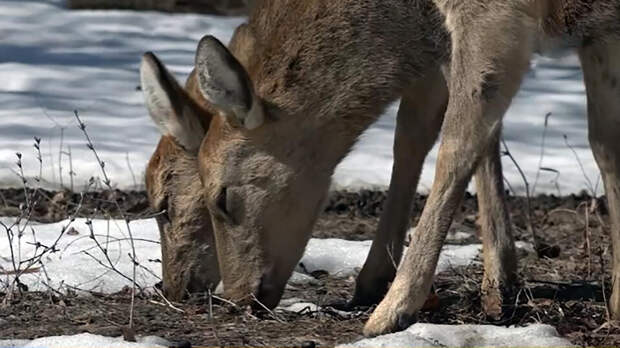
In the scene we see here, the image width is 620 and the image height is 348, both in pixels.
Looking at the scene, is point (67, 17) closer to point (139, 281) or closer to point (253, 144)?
point (139, 281)

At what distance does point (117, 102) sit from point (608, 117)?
612 centimetres

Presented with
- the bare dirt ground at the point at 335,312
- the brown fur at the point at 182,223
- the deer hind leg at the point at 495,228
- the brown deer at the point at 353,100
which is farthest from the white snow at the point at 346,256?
the brown deer at the point at 353,100

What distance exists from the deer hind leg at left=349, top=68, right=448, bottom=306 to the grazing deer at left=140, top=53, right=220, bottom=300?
2.70ft

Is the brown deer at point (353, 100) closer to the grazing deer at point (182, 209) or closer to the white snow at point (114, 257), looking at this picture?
the grazing deer at point (182, 209)

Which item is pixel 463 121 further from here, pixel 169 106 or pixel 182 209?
pixel 182 209

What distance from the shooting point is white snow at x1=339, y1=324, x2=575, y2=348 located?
573cm

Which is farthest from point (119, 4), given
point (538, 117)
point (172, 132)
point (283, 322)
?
point (283, 322)

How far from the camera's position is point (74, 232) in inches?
339

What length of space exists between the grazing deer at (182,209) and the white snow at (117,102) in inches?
86.5

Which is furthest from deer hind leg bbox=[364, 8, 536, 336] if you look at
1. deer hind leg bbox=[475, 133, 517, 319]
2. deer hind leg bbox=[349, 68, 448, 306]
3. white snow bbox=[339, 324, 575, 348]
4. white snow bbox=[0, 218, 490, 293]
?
white snow bbox=[0, 218, 490, 293]

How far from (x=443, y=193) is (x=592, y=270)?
1.93m

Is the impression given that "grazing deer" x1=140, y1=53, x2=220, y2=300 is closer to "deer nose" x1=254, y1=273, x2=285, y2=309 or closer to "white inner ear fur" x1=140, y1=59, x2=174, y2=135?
"white inner ear fur" x1=140, y1=59, x2=174, y2=135

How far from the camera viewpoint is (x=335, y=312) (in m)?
6.79

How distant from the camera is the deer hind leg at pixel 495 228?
7.40 metres
